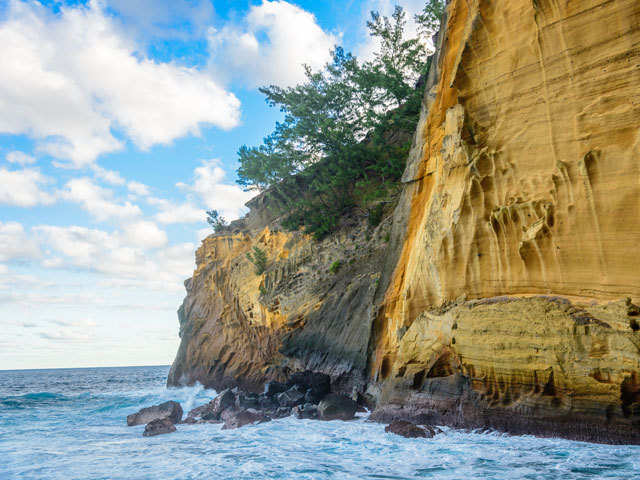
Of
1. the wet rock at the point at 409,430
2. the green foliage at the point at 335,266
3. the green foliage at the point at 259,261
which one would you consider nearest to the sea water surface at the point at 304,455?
the wet rock at the point at 409,430

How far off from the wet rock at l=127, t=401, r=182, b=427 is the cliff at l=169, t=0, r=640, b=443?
5.63m

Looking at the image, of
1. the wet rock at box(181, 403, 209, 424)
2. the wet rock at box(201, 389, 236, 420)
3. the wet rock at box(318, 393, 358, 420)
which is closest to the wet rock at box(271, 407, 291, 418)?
the wet rock at box(318, 393, 358, 420)

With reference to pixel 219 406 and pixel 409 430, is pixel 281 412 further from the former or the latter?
pixel 409 430

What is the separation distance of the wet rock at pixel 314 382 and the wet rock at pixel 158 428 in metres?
4.40

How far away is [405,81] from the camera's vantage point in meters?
19.9

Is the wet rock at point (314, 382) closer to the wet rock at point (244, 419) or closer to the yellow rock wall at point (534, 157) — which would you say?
the wet rock at point (244, 419)

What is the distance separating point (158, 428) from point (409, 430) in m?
7.60

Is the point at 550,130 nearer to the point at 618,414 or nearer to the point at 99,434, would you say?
the point at 618,414

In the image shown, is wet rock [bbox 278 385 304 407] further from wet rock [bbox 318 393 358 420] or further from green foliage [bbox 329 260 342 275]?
green foliage [bbox 329 260 342 275]

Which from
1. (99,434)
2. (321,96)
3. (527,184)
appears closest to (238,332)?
(99,434)

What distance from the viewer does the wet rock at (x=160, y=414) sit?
46.3ft

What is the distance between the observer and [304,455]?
802 centimetres

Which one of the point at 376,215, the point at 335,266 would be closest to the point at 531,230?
the point at 376,215

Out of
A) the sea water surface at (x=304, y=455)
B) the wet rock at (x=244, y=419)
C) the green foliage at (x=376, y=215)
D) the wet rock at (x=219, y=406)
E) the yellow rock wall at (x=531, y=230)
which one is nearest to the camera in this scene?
the sea water surface at (x=304, y=455)
